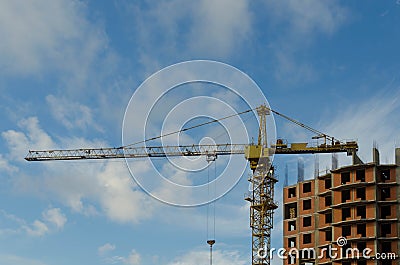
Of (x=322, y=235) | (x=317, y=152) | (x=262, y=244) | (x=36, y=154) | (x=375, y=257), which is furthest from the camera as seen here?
(x=36, y=154)

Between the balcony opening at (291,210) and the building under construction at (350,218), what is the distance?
53.5 inches

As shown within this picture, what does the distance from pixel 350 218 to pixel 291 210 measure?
13.8 metres

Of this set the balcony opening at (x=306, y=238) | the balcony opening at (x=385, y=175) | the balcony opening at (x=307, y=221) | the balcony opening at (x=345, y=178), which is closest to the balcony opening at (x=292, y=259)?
the balcony opening at (x=306, y=238)

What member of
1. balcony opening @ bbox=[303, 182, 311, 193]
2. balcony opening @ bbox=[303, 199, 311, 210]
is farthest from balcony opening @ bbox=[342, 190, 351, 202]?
balcony opening @ bbox=[303, 182, 311, 193]

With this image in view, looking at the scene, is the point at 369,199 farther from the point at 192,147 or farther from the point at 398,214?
the point at 192,147

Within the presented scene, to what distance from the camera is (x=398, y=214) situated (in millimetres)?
113688

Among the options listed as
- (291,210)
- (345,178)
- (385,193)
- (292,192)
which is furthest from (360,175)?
(291,210)

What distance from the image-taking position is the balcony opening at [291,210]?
413 feet

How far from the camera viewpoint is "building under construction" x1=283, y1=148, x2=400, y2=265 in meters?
113

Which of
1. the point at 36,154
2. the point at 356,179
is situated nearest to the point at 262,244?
the point at 356,179

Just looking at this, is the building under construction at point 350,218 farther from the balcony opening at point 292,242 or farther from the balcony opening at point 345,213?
the balcony opening at point 345,213

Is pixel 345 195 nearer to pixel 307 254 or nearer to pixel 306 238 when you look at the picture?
pixel 306 238

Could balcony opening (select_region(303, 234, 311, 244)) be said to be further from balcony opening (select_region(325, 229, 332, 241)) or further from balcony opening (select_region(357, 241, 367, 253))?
balcony opening (select_region(357, 241, 367, 253))

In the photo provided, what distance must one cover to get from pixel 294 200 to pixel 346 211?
12.0 meters
